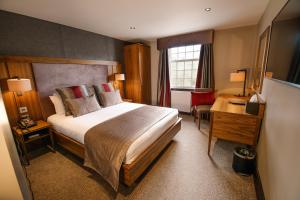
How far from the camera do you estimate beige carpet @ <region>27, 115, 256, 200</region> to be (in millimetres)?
1577

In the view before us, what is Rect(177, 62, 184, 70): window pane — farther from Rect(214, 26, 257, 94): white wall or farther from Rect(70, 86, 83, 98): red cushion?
Rect(70, 86, 83, 98): red cushion

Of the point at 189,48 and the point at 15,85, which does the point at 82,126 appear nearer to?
the point at 15,85

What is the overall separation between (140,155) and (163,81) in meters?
3.05

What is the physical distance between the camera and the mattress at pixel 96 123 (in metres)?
1.66

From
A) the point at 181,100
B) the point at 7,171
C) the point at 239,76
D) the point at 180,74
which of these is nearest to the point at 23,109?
the point at 7,171

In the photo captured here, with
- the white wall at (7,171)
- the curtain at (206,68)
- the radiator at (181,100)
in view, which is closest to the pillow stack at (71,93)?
the white wall at (7,171)

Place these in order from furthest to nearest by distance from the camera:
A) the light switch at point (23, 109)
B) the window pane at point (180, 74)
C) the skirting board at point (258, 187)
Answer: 1. the window pane at point (180, 74)
2. the light switch at point (23, 109)
3. the skirting board at point (258, 187)

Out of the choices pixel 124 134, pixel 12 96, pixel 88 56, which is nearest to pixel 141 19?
pixel 88 56

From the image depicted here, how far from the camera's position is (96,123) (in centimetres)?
211

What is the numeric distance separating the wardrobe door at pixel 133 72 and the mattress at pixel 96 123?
1.73 meters

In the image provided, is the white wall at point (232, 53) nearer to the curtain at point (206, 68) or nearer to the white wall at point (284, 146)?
the curtain at point (206, 68)

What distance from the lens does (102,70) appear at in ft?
12.0

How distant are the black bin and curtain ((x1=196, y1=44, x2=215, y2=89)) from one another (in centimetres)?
211

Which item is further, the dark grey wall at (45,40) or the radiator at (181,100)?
the radiator at (181,100)
